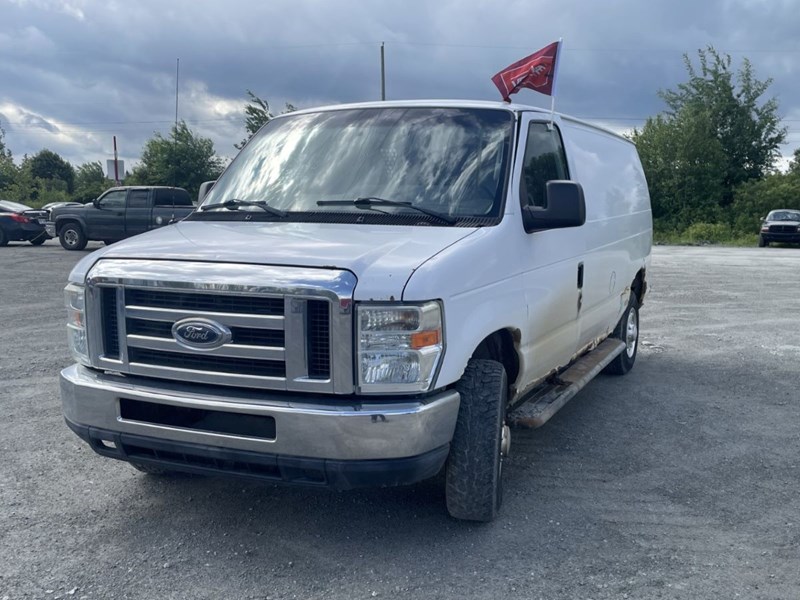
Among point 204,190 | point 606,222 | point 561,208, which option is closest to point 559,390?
point 561,208

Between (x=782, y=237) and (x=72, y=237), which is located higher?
(x=72, y=237)

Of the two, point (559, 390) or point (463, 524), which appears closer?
point (463, 524)

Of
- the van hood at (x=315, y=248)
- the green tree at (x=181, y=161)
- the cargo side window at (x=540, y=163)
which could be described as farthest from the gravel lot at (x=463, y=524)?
the green tree at (x=181, y=161)

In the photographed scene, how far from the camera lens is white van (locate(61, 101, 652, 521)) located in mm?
3486

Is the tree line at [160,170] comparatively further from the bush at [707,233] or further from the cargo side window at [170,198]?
the bush at [707,233]

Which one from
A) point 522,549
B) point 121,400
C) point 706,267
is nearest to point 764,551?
point 522,549

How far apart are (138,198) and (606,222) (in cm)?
1702

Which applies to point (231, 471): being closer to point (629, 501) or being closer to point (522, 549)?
point (522, 549)

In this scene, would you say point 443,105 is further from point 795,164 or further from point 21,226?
point 795,164

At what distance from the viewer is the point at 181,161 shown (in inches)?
1893

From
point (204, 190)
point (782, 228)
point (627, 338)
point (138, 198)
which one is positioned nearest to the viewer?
point (204, 190)

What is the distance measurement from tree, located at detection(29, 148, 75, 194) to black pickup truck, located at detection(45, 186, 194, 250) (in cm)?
5813

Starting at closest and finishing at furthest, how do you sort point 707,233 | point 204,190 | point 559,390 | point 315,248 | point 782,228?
1. point 315,248
2. point 559,390
3. point 204,190
4. point 782,228
5. point 707,233

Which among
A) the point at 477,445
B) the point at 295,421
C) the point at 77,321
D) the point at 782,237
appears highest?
the point at 77,321
